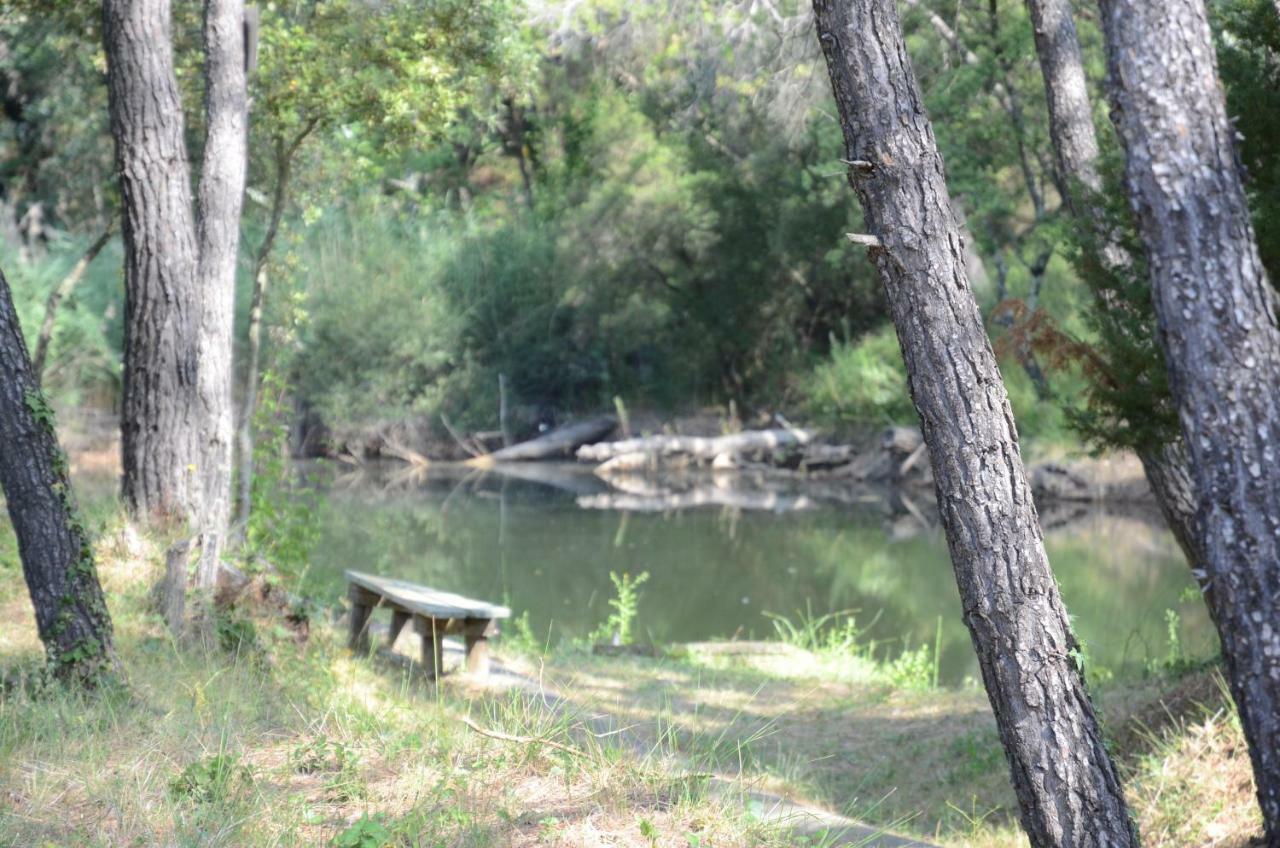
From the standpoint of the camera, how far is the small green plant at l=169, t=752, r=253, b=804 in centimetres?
404

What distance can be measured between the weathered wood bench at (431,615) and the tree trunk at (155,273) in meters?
1.18

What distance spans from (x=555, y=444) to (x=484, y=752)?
24.1 meters

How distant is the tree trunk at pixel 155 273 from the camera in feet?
25.3

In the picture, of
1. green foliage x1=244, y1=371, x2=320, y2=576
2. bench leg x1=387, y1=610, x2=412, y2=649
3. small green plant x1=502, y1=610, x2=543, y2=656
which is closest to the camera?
green foliage x1=244, y1=371, x2=320, y2=576

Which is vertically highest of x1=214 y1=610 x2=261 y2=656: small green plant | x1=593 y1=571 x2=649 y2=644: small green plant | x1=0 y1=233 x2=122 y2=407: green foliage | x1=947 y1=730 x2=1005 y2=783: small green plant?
x1=0 y1=233 x2=122 y2=407: green foliage

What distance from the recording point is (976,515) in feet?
13.0

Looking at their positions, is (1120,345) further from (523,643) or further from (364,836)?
(523,643)

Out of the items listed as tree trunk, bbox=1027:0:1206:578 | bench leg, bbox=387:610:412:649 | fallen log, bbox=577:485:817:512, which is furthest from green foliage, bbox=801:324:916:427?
tree trunk, bbox=1027:0:1206:578

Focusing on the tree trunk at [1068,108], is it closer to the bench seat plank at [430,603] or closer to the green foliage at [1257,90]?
the green foliage at [1257,90]

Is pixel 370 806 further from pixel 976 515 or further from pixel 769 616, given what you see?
pixel 769 616

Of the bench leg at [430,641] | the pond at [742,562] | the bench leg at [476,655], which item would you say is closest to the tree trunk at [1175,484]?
the pond at [742,562]

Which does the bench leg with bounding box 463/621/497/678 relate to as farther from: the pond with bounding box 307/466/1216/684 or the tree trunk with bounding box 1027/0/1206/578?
the tree trunk with bounding box 1027/0/1206/578

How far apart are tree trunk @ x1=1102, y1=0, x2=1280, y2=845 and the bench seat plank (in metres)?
4.12

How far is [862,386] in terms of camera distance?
81.1ft
